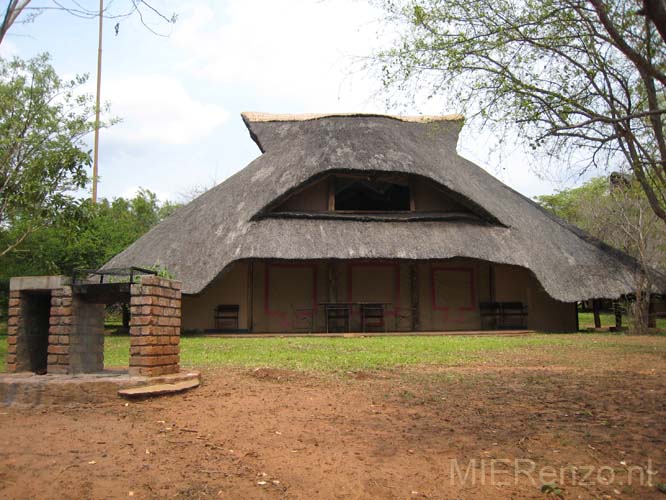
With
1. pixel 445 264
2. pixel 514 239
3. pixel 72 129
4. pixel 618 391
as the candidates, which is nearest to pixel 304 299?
pixel 445 264

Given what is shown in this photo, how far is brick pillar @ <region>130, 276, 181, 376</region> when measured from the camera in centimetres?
574

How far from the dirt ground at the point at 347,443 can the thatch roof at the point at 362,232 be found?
8.79 meters

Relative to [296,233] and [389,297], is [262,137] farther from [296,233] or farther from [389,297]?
[389,297]

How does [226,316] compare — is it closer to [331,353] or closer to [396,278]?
[396,278]

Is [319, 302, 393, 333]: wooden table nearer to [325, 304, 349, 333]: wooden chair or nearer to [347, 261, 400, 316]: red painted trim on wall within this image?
[325, 304, 349, 333]: wooden chair

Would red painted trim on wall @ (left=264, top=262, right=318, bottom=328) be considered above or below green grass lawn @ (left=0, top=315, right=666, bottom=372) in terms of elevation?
above

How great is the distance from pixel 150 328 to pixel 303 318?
10635mm

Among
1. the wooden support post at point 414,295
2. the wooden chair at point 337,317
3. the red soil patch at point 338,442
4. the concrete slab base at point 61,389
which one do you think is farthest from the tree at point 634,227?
the concrete slab base at point 61,389

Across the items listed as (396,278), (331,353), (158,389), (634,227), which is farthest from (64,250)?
(634,227)

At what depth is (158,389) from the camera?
557 cm

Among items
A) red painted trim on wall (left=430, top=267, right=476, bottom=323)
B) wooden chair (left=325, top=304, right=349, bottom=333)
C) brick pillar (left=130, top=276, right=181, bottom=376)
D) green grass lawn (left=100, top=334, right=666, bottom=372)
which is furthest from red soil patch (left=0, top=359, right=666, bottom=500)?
red painted trim on wall (left=430, top=267, right=476, bottom=323)

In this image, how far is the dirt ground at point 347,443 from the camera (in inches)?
137

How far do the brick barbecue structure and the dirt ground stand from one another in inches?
23.5

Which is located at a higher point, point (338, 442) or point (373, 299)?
point (373, 299)
